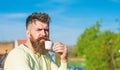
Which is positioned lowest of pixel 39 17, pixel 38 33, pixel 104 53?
pixel 104 53

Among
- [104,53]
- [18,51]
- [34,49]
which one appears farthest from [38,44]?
[104,53]

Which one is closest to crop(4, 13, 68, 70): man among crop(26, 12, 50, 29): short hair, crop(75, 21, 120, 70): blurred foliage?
crop(26, 12, 50, 29): short hair

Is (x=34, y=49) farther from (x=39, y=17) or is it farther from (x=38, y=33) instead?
(x=39, y=17)

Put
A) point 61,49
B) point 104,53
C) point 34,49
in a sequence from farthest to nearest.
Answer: point 104,53 → point 34,49 → point 61,49

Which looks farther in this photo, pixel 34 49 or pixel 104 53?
pixel 104 53

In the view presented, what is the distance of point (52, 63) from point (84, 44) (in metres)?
27.4

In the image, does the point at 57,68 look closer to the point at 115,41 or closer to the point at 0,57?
the point at 0,57

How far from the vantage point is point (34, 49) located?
4.58 m

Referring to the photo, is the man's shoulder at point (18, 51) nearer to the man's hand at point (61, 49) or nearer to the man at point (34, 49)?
the man at point (34, 49)

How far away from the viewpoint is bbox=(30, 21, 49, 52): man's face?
14.7ft

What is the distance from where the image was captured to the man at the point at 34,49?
4.36 metres

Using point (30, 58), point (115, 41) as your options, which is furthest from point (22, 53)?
point (115, 41)

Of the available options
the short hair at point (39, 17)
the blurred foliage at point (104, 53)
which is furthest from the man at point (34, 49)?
the blurred foliage at point (104, 53)

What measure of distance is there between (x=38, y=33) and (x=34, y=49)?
18 centimetres
